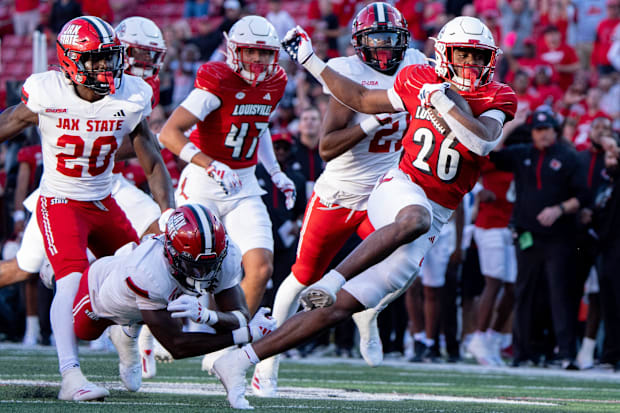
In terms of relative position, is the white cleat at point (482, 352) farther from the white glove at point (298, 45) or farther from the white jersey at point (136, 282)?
the white jersey at point (136, 282)

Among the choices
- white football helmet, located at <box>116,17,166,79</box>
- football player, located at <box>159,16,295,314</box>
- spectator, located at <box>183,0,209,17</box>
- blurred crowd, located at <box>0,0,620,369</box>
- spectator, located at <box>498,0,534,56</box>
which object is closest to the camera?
football player, located at <box>159,16,295,314</box>

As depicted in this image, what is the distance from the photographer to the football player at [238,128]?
6.37 m

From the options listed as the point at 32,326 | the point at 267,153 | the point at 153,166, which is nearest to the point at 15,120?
the point at 153,166

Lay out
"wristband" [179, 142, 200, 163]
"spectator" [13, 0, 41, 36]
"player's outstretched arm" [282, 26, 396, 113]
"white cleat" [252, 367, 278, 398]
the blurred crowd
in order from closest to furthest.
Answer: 1. "player's outstretched arm" [282, 26, 396, 113]
2. "white cleat" [252, 367, 278, 398]
3. "wristband" [179, 142, 200, 163]
4. the blurred crowd
5. "spectator" [13, 0, 41, 36]

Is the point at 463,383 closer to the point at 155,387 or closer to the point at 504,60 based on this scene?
the point at 155,387

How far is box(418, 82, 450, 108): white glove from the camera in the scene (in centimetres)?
485

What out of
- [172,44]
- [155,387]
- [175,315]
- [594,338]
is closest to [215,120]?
[155,387]

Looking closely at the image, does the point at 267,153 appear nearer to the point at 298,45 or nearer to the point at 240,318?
the point at 298,45

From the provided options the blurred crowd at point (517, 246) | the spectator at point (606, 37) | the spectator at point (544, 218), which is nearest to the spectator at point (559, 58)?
the spectator at point (606, 37)

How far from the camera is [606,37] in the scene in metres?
12.9

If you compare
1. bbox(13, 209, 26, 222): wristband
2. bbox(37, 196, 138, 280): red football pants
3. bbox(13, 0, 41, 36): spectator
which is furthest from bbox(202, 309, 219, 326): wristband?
bbox(13, 0, 41, 36): spectator

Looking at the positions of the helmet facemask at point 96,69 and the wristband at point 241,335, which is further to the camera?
the helmet facemask at point 96,69

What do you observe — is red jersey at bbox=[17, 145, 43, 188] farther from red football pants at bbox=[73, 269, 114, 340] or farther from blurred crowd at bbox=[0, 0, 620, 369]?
red football pants at bbox=[73, 269, 114, 340]

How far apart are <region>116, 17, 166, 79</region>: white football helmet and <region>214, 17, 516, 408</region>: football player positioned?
183 centimetres
